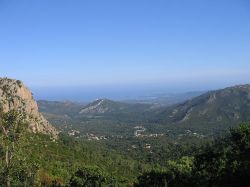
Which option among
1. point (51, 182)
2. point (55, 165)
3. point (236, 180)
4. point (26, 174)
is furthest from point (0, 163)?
point (55, 165)

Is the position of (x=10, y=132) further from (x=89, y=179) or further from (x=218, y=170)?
(x=89, y=179)

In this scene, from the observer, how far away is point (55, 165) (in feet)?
318

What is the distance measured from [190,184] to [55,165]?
4646 centimetres

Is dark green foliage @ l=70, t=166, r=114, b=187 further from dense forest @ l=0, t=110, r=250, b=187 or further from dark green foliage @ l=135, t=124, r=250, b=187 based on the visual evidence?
dark green foliage @ l=135, t=124, r=250, b=187

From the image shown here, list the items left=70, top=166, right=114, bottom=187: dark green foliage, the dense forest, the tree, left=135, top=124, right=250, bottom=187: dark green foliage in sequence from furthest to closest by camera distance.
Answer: left=70, top=166, right=114, bottom=187: dark green foliage → left=135, top=124, right=250, bottom=187: dark green foliage → the dense forest → the tree

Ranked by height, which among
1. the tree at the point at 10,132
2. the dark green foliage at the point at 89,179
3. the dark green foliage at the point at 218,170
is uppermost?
the tree at the point at 10,132

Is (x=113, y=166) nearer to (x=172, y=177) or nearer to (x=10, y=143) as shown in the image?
(x=172, y=177)

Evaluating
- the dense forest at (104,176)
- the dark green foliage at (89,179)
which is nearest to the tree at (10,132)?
the dense forest at (104,176)

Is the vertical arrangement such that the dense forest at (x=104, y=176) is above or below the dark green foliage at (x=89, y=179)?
above

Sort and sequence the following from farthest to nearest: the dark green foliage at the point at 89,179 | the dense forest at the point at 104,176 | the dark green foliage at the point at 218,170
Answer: the dark green foliage at the point at 89,179 < the dark green foliage at the point at 218,170 < the dense forest at the point at 104,176

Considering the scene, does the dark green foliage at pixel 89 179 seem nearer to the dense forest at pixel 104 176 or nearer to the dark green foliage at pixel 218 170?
the dense forest at pixel 104 176

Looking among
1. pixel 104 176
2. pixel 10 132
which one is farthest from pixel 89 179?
pixel 10 132

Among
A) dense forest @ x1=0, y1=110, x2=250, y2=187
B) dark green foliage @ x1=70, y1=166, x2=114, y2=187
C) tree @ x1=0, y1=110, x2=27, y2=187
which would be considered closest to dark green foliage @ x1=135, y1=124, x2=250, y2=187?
dense forest @ x1=0, y1=110, x2=250, y2=187

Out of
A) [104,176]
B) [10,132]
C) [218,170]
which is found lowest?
[104,176]
